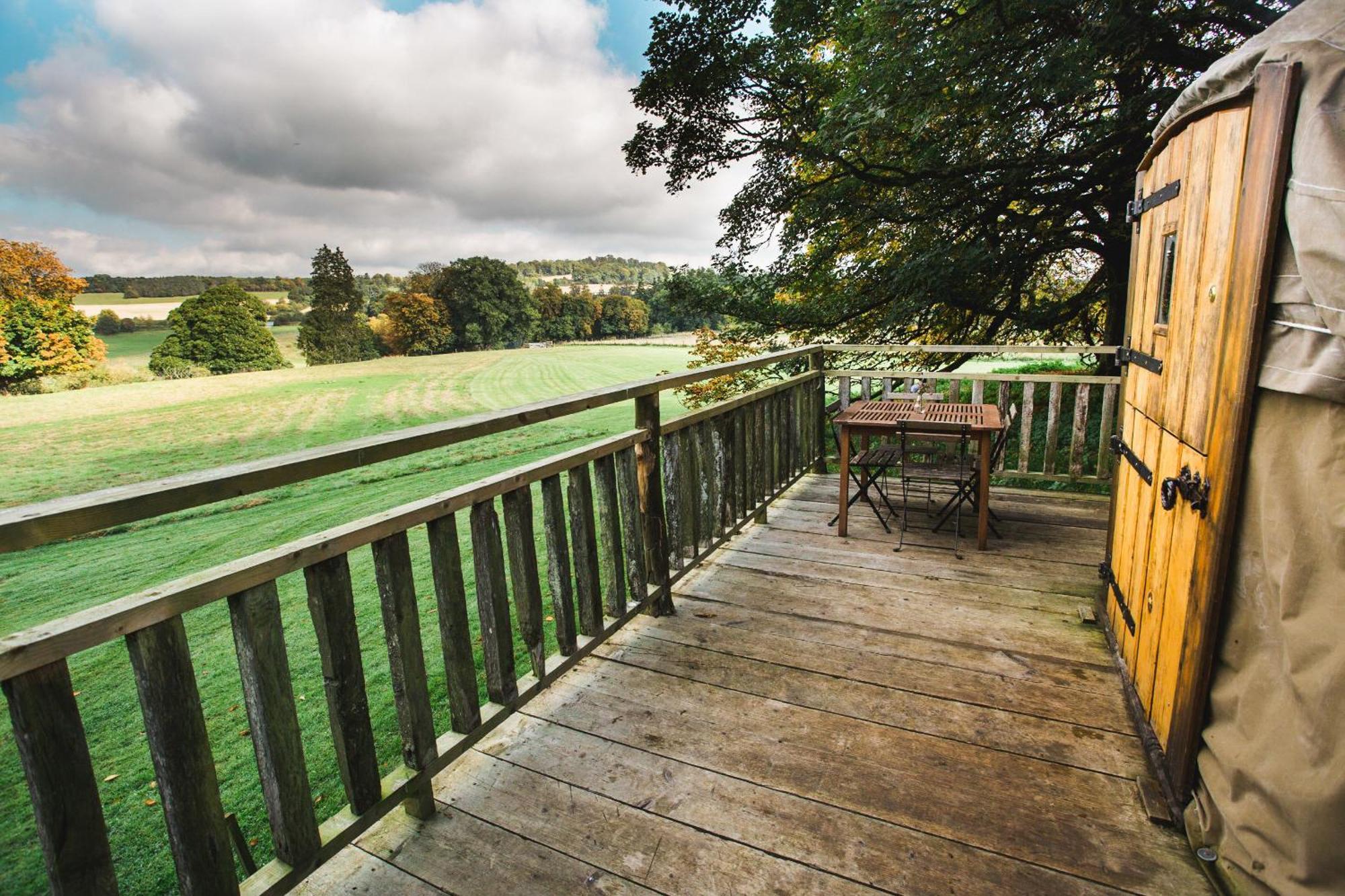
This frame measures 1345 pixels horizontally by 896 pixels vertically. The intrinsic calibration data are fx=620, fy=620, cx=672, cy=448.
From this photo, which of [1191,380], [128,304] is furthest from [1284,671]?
[128,304]

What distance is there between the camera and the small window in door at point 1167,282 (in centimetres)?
189

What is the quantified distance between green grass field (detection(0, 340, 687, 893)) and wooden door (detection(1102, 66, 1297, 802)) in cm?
257

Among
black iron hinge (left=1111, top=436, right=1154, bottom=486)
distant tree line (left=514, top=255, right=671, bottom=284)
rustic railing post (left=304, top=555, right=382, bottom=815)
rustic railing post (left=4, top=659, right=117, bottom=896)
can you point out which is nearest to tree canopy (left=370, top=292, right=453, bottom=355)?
distant tree line (left=514, top=255, right=671, bottom=284)

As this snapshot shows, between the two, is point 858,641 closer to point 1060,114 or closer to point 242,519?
point 1060,114

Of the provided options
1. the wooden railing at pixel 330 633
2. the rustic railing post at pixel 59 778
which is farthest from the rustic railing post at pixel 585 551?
the rustic railing post at pixel 59 778

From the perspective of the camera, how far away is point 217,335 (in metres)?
30.1

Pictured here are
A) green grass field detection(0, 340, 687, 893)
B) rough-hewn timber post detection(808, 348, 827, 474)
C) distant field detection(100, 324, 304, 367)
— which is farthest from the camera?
distant field detection(100, 324, 304, 367)

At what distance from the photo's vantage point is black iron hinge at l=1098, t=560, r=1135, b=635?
2133mm

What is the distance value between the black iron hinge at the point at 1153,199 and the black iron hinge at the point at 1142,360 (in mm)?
491

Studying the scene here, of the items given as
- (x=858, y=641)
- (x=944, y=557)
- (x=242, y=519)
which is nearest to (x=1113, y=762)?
(x=858, y=641)

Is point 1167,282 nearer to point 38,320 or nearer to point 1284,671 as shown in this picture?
point 1284,671

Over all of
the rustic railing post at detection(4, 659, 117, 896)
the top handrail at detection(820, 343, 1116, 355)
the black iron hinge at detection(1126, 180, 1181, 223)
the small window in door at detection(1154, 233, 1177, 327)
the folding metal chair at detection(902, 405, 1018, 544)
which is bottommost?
the folding metal chair at detection(902, 405, 1018, 544)

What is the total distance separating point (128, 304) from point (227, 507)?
2344cm

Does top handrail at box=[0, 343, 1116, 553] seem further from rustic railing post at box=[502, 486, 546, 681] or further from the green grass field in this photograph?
the green grass field
